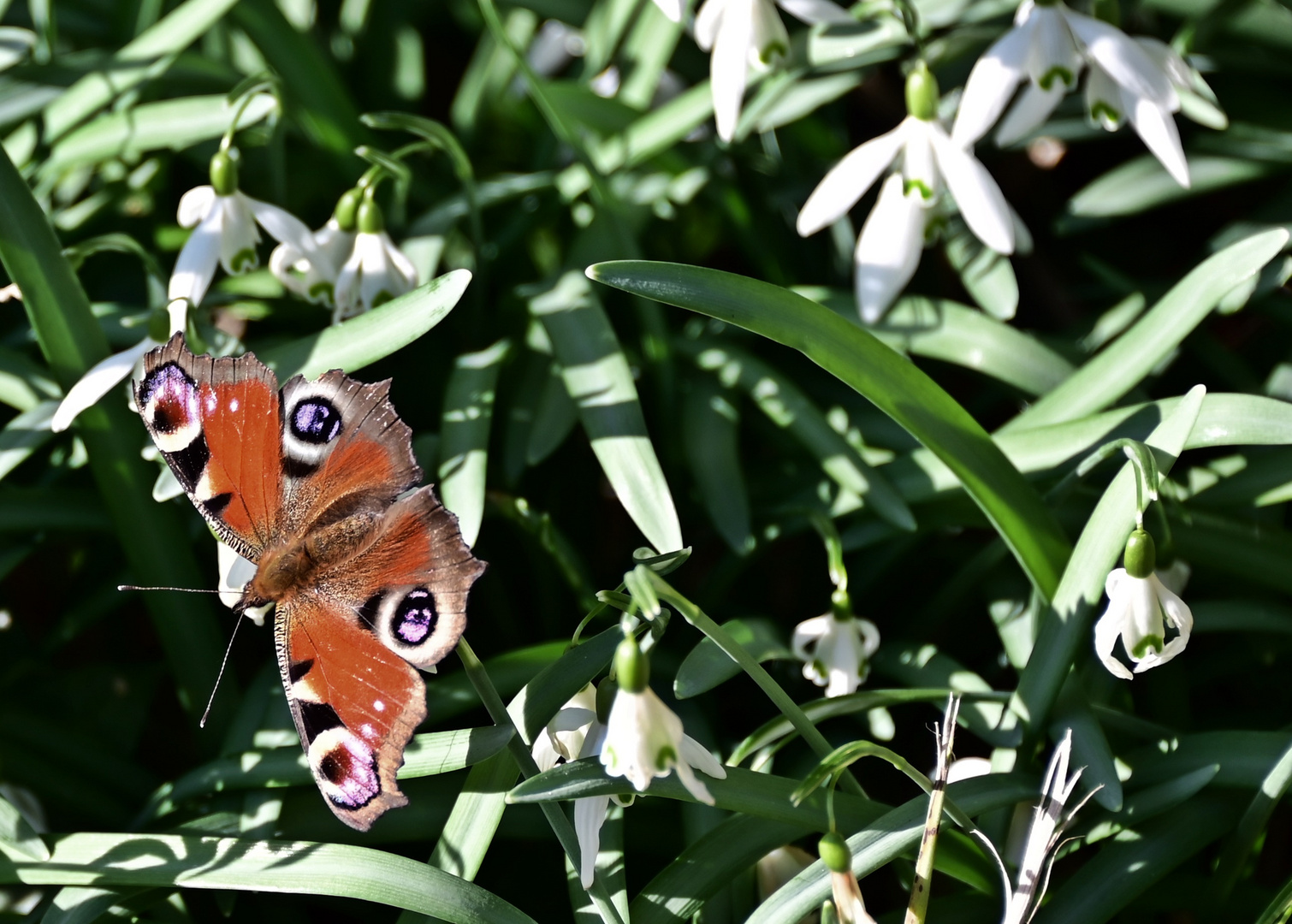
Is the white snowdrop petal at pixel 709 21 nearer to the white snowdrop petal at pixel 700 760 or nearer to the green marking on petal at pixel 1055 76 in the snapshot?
the green marking on petal at pixel 1055 76

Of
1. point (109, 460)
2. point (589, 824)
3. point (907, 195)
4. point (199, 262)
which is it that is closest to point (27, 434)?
point (109, 460)

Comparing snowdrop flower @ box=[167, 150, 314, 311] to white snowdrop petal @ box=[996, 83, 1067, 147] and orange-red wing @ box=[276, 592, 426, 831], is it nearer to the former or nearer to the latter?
orange-red wing @ box=[276, 592, 426, 831]

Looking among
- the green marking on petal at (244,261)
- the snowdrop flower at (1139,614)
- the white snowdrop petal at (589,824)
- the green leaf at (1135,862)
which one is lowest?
the green leaf at (1135,862)

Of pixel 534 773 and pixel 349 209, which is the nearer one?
pixel 534 773

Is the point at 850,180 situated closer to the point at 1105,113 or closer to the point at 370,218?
the point at 1105,113

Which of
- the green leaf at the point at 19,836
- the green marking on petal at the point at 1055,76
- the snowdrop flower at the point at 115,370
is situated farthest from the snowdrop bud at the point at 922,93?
the green leaf at the point at 19,836
